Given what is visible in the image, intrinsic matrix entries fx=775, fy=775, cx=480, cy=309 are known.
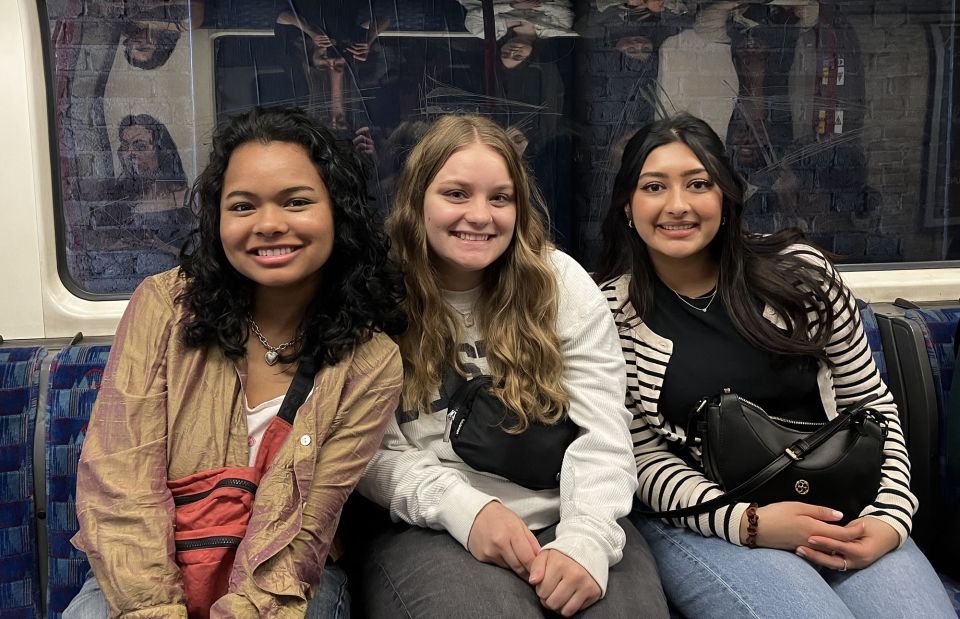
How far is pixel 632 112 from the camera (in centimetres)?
241

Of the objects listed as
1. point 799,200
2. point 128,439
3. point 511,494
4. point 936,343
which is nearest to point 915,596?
point 511,494

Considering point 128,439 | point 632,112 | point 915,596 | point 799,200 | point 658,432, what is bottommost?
point 915,596

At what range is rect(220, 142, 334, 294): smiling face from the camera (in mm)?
1498

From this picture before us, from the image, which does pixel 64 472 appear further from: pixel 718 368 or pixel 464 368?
pixel 718 368

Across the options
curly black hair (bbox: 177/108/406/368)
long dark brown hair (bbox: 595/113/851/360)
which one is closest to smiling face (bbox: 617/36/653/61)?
long dark brown hair (bbox: 595/113/851/360)

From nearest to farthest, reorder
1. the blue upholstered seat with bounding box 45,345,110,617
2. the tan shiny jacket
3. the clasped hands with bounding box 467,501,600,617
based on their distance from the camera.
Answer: the tan shiny jacket
the clasped hands with bounding box 467,501,600,617
the blue upholstered seat with bounding box 45,345,110,617

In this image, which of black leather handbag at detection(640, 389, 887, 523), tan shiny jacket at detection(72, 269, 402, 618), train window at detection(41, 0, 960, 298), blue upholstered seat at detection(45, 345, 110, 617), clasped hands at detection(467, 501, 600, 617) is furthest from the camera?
train window at detection(41, 0, 960, 298)

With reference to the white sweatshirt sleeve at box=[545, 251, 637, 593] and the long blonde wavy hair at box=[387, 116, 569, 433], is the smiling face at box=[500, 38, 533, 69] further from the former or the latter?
the white sweatshirt sleeve at box=[545, 251, 637, 593]

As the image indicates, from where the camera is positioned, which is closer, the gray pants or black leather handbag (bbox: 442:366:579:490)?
the gray pants

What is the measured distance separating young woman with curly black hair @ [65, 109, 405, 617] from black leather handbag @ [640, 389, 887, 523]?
0.74 meters

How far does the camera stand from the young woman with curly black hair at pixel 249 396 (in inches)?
55.1

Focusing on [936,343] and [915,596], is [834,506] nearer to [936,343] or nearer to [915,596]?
[915,596]

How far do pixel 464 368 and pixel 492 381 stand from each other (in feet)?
0.26

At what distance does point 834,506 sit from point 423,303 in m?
1.02
